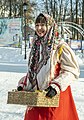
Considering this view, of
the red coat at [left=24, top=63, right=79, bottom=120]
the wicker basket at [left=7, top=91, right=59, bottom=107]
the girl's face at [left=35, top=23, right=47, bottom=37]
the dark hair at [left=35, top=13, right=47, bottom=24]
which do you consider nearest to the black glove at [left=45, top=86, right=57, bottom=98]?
the wicker basket at [left=7, top=91, right=59, bottom=107]

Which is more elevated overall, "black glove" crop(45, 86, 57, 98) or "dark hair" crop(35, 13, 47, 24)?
"dark hair" crop(35, 13, 47, 24)

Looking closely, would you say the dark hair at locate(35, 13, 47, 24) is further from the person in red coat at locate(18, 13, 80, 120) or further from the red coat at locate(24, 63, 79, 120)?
the red coat at locate(24, 63, 79, 120)

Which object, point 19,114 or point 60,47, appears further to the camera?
point 19,114

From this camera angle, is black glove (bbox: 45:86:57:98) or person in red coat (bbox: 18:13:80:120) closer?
black glove (bbox: 45:86:57:98)

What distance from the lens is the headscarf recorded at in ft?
9.02

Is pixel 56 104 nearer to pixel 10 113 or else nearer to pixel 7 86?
pixel 10 113

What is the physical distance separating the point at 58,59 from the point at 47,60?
0.09m

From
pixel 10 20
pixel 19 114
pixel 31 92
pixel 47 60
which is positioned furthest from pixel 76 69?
pixel 10 20

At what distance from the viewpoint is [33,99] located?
2584 mm

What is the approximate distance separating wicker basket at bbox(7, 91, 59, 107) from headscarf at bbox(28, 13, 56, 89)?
0.18 meters

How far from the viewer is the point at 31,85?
9.18 ft

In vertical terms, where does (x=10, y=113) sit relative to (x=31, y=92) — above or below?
below

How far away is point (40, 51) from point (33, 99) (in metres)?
0.42

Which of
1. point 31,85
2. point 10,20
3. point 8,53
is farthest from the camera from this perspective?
point 8,53
